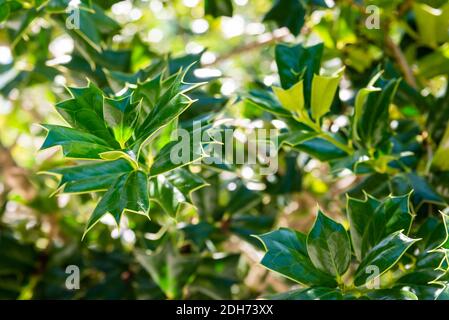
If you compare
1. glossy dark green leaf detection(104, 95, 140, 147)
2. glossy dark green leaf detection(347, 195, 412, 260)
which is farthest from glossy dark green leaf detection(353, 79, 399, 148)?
glossy dark green leaf detection(104, 95, 140, 147)

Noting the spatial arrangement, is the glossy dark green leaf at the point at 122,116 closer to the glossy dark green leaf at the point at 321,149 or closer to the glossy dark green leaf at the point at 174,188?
the glossy dark green leaf at the point at 174,188

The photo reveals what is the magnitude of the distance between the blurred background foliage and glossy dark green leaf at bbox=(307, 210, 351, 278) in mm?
181

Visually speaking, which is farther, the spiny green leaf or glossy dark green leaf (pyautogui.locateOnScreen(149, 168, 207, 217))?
the spiny green leaf

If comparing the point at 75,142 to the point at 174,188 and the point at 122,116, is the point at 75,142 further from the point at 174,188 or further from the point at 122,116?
the point at 174,188

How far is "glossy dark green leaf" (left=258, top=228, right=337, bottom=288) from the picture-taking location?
862mm

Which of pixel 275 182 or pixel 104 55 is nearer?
pixel 104 55

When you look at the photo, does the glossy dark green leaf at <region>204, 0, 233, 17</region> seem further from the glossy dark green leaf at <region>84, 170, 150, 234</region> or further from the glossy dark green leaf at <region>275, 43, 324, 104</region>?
the glossy dark green leaf at <region>84, 170, 150, 234</region>

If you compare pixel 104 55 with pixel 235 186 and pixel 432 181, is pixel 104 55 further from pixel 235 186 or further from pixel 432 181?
pixel 432 181

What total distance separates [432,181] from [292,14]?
1.37 ft

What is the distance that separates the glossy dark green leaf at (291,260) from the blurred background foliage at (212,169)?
0.18m

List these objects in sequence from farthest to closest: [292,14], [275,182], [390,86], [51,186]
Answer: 1. [51,186]
2. [275,182]
3. [292,14]
4. [390,86]

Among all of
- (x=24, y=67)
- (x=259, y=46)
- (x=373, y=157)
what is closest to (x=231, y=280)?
(x=373, y=157)

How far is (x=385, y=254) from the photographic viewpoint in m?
0.83

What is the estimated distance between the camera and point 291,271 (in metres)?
0.86
